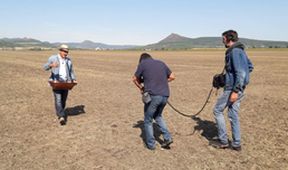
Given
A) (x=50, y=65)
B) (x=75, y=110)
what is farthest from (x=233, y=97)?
(x=75, y=110)

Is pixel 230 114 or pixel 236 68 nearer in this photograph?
pixel 236 68

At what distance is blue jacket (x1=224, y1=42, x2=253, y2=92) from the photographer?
6505 millimetres

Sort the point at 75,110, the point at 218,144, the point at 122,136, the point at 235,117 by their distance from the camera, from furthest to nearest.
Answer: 1. the point at 75,110
2. the point at 122,136
3. the point at 218,144
4. the point at 235,117

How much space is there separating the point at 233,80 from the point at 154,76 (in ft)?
5.19

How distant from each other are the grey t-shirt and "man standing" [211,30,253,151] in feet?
4.14

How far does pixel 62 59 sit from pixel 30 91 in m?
7.23

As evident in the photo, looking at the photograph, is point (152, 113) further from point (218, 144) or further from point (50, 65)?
point (50, 65)

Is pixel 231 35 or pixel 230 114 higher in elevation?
pixel 231 35

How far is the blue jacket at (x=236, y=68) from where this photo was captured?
21.3 feet

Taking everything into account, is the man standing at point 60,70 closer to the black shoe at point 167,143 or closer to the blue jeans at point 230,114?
the black shoe at point 167,143

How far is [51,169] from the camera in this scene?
610cm

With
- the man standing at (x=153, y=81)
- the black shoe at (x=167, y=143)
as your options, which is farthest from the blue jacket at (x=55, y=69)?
the black shoe at (x=167, y=143)

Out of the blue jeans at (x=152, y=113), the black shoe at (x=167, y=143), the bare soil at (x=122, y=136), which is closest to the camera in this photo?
the bare soil at (x=122, y=136)

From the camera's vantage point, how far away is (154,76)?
22.0 ft
